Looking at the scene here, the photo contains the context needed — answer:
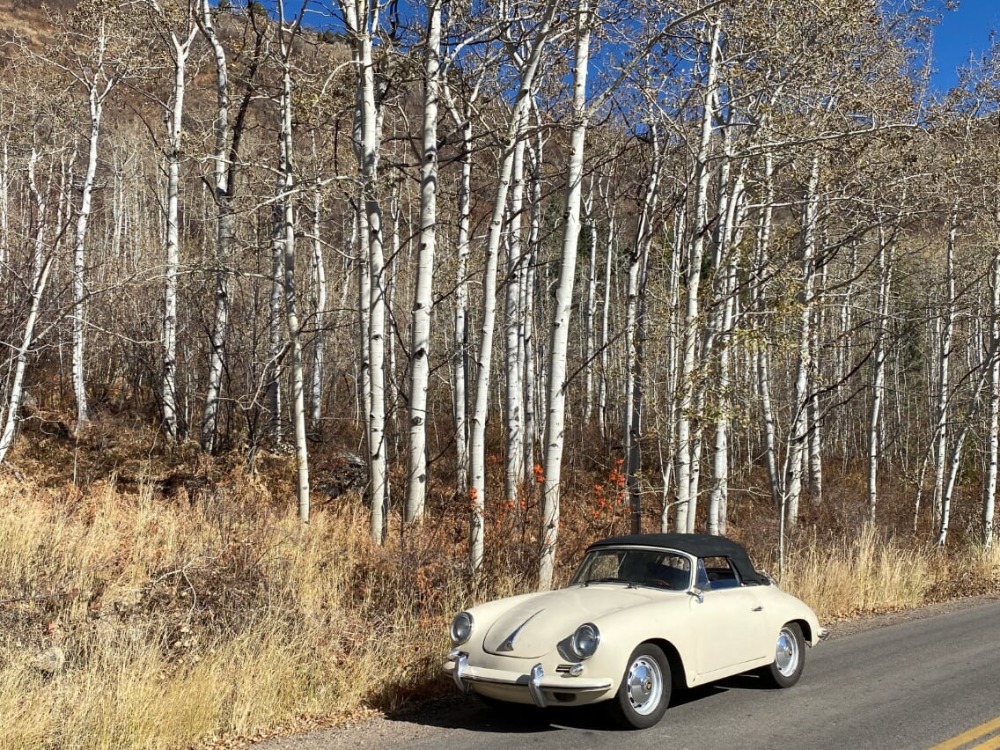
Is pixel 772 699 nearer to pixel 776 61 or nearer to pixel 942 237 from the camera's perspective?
pixel 776 61

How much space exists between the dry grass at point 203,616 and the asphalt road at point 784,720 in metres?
0.62

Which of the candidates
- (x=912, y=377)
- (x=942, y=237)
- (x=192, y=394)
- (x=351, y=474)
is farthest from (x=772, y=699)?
(x=912, y=377)

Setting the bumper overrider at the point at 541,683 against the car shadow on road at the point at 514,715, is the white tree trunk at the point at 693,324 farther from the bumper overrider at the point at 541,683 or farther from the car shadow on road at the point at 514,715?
the bumper overrider at the point at 541,683

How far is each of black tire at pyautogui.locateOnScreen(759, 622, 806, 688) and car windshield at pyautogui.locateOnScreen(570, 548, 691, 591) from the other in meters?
1.12

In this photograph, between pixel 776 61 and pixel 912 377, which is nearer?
pixel 776 61

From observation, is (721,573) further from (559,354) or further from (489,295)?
(489,295)

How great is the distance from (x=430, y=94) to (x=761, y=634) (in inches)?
288

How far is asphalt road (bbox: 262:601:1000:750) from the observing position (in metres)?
6.24

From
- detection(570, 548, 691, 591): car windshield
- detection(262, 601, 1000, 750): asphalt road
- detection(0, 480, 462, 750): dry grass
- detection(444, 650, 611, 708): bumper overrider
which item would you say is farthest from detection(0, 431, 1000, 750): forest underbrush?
detection(570, 548, 691, 591): car windshield

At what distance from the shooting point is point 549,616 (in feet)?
22.7

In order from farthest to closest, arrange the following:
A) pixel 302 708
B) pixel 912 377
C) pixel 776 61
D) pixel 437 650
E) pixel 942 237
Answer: pixel 912 377 → pixel 942 237 → pixel 776 61 → pixel 437 650 → pixel 302 708

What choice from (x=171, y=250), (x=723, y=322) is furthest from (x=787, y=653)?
(x=171, y=250)

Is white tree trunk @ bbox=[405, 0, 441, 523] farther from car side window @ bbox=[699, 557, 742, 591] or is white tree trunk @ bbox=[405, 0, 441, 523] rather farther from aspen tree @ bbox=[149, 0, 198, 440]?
aspen tree @ bbox=[149, 0, 198, 440]

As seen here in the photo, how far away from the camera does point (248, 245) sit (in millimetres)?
13164
